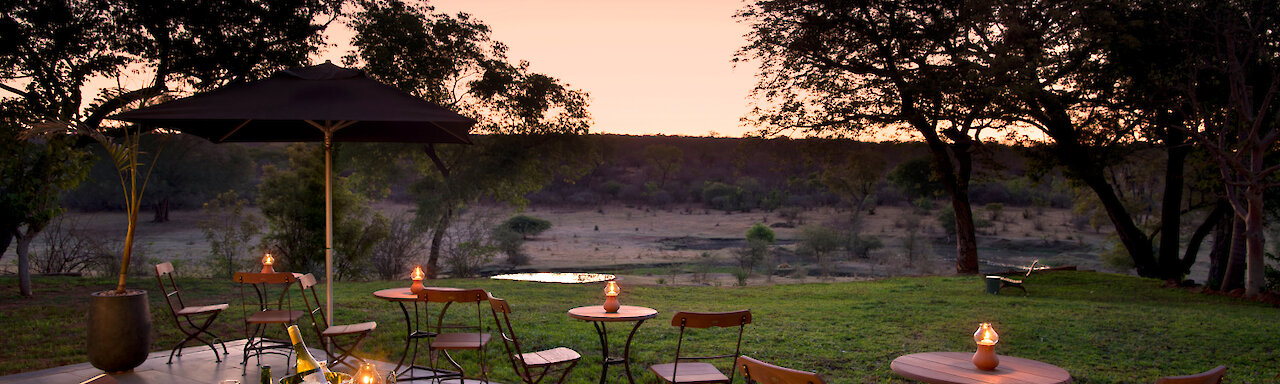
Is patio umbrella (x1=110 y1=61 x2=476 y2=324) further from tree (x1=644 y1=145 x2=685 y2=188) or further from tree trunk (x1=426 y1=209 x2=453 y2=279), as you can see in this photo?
tree (x1=644 y1=145 x2=685 y2=188)

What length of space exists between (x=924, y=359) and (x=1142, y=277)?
17.1m

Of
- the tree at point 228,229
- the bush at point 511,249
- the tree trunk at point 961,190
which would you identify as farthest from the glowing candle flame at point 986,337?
the bush at point 511,249

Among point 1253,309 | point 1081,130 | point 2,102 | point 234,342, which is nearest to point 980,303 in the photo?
point 1253,309

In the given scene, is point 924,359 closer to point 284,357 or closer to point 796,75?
point 284,357

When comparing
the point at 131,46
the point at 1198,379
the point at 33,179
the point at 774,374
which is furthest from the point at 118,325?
the point at 131,46

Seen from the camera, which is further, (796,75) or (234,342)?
(796,75)

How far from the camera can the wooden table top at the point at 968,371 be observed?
3416 mm

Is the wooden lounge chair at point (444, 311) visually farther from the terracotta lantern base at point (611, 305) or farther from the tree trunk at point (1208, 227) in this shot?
the tree trunk at point (1208, 227)

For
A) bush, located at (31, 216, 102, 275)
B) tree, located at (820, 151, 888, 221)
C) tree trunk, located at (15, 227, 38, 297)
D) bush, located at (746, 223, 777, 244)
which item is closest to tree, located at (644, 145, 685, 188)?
tree, located at (820, 151, 888, 221)

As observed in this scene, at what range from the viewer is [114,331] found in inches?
207

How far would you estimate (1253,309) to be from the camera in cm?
1274

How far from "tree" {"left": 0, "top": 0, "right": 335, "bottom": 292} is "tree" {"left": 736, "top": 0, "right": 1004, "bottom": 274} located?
9906 millimetres

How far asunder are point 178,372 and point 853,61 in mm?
15980

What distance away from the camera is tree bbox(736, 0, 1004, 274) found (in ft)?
59.3
